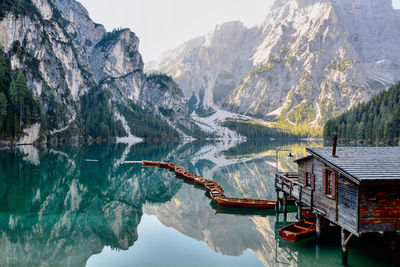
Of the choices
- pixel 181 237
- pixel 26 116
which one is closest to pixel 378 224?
pixel 181 237

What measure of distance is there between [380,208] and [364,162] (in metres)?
2.98

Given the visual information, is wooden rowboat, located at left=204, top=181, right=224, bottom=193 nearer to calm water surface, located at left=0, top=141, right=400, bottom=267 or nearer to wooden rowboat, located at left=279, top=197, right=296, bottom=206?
calm water surface, located at left=0, top=141, right=400, bottom=267

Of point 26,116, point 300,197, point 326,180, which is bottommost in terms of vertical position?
point 300,197

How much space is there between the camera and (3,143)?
103 meters

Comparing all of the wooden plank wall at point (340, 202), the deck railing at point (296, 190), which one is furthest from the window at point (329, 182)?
the deck railing at point (296, 190)

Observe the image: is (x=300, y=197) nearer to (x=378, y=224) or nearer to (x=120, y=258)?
(x=378, y=224)

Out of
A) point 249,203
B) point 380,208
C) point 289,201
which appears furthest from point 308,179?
point 249,203

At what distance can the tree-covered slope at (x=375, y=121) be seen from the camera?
4798 inches

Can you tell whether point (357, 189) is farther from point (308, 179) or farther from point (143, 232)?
point (143, 232)

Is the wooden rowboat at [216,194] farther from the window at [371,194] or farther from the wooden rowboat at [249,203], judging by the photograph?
the window at [371,194]

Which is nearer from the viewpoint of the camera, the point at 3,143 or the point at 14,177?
the point at 14,177

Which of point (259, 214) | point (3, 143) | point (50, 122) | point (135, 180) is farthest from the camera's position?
point (50, 122)

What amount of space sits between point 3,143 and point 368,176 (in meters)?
117

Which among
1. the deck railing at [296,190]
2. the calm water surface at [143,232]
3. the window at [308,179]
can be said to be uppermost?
the window at [308,179]
